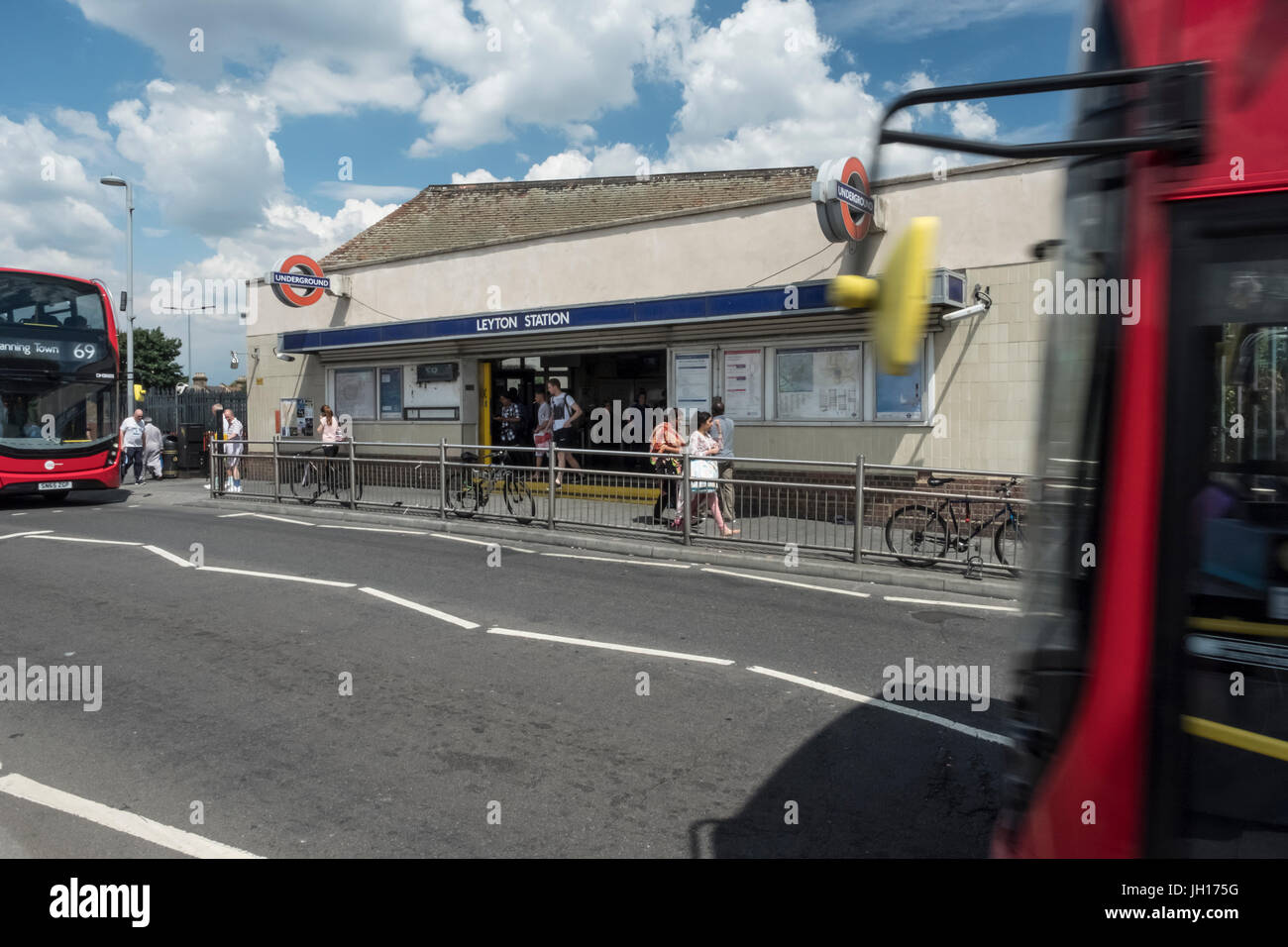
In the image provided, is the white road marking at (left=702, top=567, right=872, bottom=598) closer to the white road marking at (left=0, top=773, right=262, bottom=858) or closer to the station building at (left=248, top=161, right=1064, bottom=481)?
the station building at (left=248, top=161, right=1064, bottom=481)

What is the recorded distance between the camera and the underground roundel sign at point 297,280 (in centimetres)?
2009

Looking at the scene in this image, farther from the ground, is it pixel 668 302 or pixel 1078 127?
pixel 668 302

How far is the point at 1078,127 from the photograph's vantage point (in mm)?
2205

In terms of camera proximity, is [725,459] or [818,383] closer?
[725,459]

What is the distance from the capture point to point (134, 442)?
22.8 m

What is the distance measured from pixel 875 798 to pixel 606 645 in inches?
117

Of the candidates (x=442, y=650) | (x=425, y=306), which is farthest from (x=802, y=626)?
(x=425, y=306)

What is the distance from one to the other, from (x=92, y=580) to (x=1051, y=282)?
9500 mm

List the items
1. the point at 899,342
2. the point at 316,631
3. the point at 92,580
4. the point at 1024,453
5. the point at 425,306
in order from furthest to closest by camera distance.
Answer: the point at 425,306 < the point at 1024,453 < the point at 92,580 < the point at 316,631 < the point at 899,342

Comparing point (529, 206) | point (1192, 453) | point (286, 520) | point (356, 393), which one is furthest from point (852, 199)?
point (356, 393)

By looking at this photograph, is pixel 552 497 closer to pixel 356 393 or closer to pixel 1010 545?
pixel 1010 545
